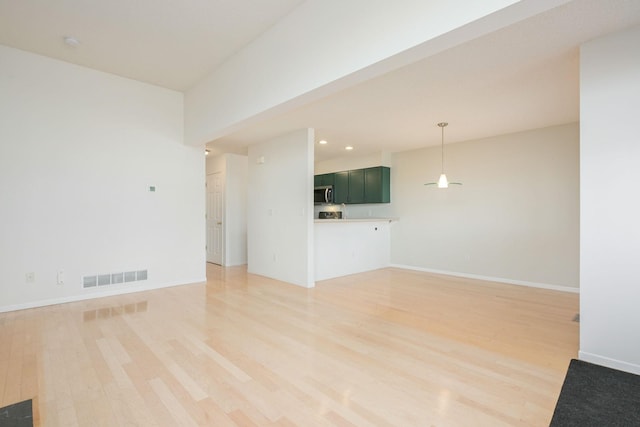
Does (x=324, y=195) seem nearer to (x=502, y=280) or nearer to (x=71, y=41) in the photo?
(x=502, y=280)

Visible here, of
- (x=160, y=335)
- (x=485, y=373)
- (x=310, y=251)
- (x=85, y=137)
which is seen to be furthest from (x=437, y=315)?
(x=85, y=137)

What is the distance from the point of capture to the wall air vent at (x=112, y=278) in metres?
4.09

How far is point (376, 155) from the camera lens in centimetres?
686

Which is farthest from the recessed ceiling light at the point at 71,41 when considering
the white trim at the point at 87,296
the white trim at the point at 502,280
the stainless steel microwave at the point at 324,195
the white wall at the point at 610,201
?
the white trim at the point at 502,280

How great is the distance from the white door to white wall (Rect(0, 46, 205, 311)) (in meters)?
1.86

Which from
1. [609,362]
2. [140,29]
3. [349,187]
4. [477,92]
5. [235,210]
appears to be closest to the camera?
[609,362]

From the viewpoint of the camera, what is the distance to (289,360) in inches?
95.2

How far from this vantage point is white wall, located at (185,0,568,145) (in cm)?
174

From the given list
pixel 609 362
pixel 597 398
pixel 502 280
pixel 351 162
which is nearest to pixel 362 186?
pixel 351 162

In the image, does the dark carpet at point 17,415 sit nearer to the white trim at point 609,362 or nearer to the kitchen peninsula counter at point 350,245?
the white trim at point 609,362

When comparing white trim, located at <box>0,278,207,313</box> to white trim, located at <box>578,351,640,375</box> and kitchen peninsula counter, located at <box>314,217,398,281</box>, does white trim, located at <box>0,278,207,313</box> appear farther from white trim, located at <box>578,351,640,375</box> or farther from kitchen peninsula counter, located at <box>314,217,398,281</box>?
white trim, located at <box>578,351,640,375</box>

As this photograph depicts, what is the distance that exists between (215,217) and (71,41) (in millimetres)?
4315

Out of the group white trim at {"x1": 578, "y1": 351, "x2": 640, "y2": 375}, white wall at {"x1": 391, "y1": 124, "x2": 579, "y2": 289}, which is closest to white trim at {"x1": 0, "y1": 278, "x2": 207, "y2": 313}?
white wall at {"x1": 391, "y1": 124, "x2": 579, "y2": 289}

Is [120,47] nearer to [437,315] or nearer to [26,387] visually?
[26,387]
